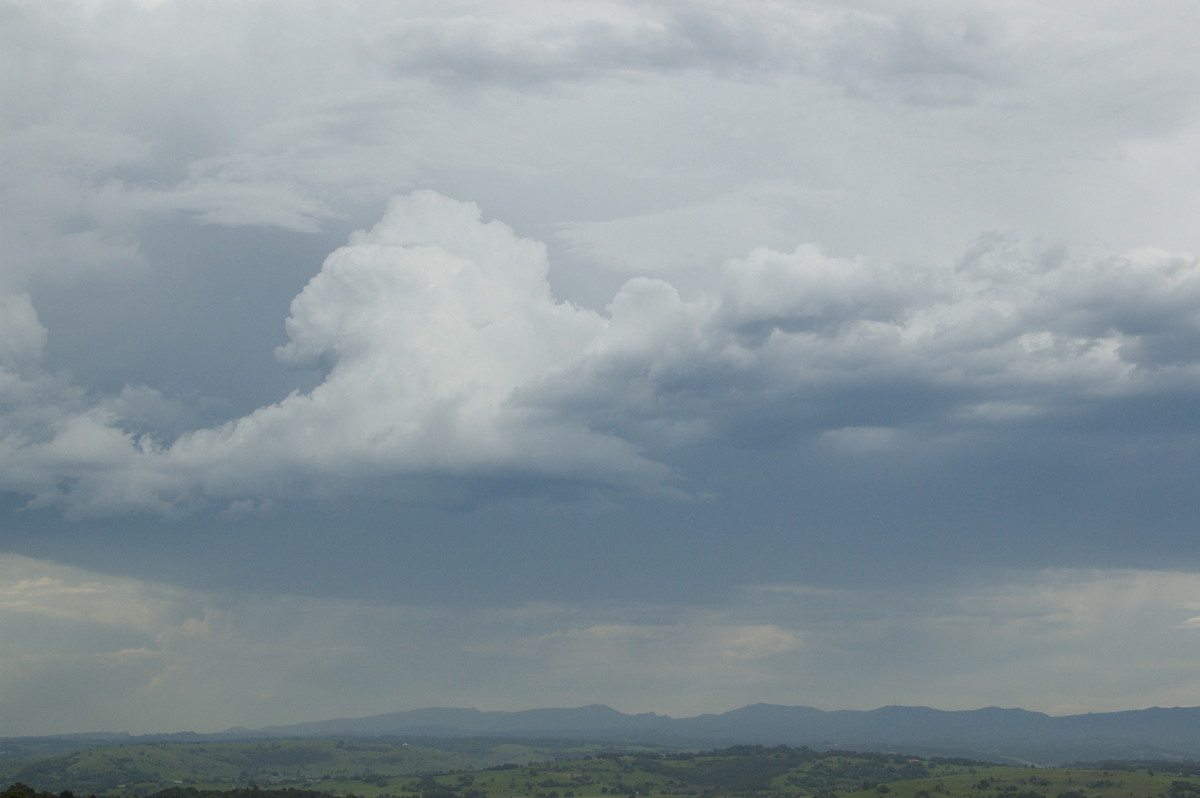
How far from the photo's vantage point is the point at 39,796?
18525cm
